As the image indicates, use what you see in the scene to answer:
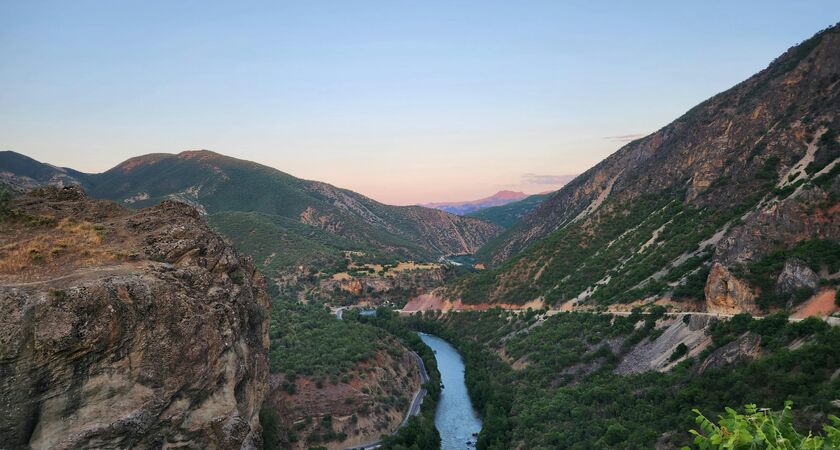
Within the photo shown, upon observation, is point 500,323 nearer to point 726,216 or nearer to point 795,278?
point 726,216

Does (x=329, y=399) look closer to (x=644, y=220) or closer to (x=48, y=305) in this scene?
(x=48, y=305)

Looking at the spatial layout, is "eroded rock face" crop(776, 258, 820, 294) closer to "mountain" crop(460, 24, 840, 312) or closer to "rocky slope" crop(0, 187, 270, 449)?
"mountain" crop(460, 24, 840, 312)

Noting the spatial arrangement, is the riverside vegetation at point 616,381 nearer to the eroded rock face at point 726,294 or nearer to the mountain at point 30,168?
the eroded rock face at point 726,294

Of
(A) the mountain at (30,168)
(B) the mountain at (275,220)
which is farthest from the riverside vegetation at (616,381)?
(A) the mountain at (30,168)

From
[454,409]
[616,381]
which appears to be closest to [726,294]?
[616,381]

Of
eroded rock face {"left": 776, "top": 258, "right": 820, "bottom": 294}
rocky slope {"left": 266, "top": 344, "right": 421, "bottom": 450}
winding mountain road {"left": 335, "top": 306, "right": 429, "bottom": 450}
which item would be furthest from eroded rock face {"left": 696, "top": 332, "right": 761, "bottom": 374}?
rocky slope {"left": 266, "top": 344, "right": 421, "bottom": 450}

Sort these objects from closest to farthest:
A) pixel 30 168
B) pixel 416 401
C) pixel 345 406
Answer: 1. pixel 345 406
2. pixel 416 401
3. pixel 30 168

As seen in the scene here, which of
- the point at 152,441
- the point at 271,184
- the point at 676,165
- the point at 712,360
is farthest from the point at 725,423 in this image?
the point at 271,184
